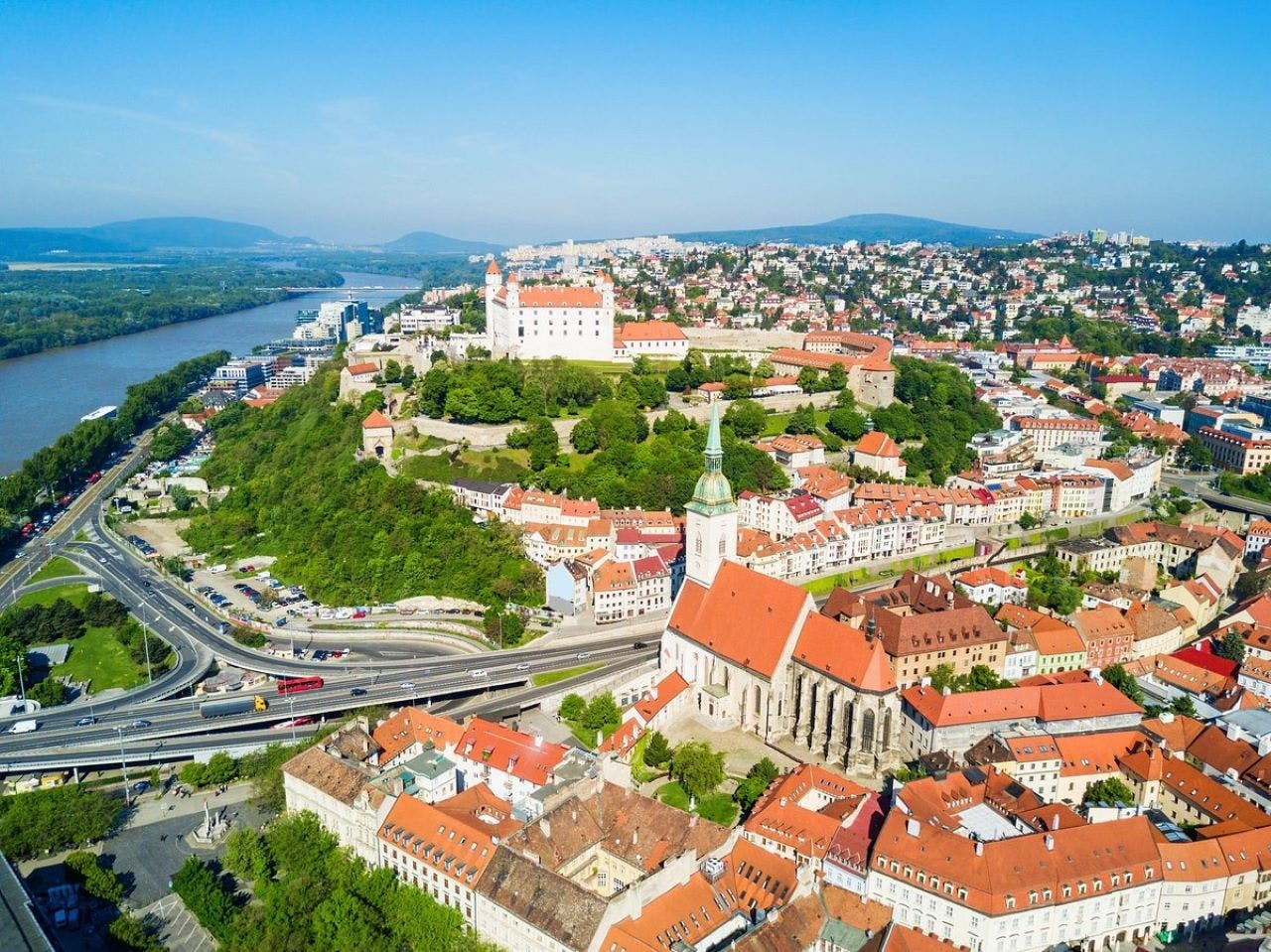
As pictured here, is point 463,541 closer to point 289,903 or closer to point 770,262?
point 289,903

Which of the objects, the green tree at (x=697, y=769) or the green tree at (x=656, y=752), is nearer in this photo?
the green tree at (x=697, y=769)

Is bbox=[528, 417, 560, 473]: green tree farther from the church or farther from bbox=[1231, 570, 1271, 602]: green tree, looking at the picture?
bbox=[1231, 570, 1271, 602]: green tree

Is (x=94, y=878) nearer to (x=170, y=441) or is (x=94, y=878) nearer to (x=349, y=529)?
(x=349, y=529)

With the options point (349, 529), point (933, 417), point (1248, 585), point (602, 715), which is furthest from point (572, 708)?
point (933, 417)

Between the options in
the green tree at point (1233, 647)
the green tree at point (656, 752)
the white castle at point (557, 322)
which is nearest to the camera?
the green tree at point (656, 752)

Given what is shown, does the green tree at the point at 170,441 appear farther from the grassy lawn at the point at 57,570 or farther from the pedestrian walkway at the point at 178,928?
the pedestrian walkway at the point at 178,928

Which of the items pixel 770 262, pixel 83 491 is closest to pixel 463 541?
pixel 83 491

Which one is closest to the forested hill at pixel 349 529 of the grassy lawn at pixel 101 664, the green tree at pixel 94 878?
the grassy lawn at pixel 101 664
